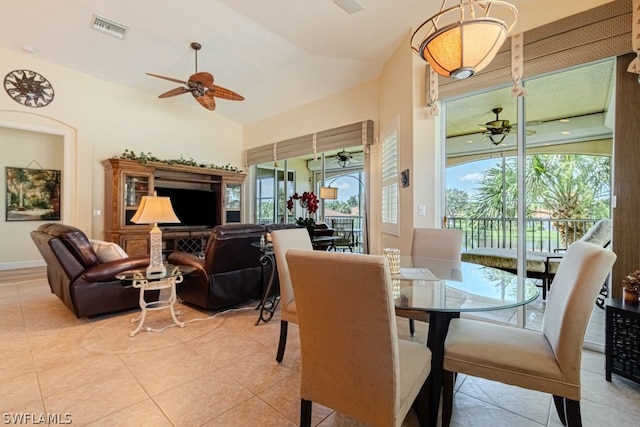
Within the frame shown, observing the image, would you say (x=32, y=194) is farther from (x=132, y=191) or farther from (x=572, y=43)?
(x=572, y=43)

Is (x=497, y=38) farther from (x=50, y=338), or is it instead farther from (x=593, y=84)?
(x=50, y=338)

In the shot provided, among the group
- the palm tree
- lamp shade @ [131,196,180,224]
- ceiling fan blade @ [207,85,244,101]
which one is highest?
ceiling fan blade @ [207,85,244,101]

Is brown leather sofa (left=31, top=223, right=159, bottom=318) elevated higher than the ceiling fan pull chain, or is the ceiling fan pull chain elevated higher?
the ceiling fan pull chain

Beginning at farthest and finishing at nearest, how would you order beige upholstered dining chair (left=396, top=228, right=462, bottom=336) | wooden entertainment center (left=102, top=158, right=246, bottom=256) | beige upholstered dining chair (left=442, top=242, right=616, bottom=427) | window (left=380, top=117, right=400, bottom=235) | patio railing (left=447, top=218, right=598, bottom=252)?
1. wooden entertainment center (left=102, top=158, right=246, bottom=256)
2. window (left=380, top=117, right=400, bottom=235)
3. patio railing (left=447, top=218, right=598, bottom=252)
4. beige upholstered dining chair (left=396, top=228, right=462, bottom=336)
5. beige upholstered dining chair (left=442, top=242, right=616, bottom=427)

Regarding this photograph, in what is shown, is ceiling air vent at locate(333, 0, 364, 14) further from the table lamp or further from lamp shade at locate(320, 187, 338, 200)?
lamp shade at locate(320, 187, 338, 200)

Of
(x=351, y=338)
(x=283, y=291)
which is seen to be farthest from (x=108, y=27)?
(x=351, y=338)

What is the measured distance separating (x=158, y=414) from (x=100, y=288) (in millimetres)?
1968

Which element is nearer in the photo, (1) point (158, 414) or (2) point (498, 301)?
(2) point (498, 301)

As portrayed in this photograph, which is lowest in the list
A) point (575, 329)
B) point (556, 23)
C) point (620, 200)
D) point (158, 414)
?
point (158, 414)

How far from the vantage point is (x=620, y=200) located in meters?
2.37

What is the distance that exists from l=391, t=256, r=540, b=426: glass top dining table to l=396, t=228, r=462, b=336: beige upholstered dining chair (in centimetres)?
39

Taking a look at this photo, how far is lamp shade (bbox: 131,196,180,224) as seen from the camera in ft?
9.23

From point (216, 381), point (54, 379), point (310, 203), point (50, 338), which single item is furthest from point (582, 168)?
point (50, 338)

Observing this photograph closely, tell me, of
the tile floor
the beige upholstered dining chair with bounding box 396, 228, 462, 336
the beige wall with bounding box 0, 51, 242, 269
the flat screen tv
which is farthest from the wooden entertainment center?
the beige upholstered dining chair with bounding box 396, 228, 462, 336
